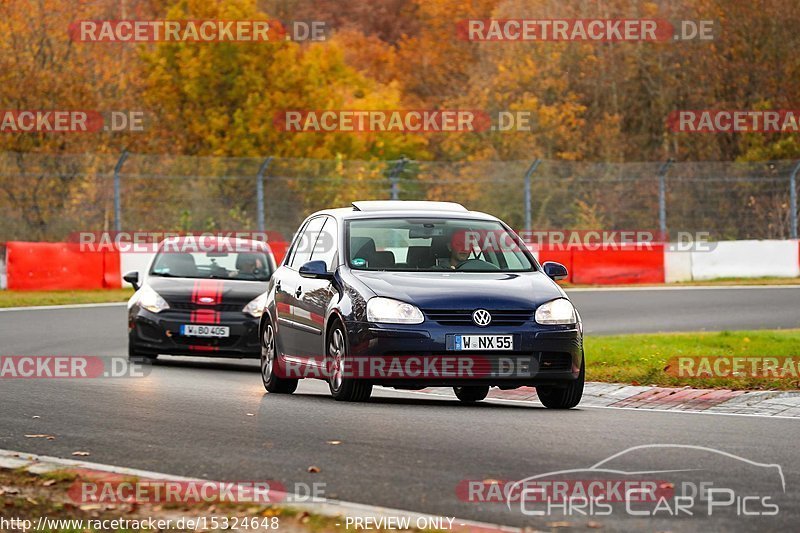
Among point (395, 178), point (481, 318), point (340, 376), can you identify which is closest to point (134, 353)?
point (340, 376)

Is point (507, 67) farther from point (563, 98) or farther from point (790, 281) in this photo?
point (790, 281)

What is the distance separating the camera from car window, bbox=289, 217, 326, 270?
14.1 meters

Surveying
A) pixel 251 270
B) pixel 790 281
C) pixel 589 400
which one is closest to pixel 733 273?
pixel 790 281

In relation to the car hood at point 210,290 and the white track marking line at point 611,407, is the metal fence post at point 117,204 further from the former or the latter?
the white track marking line at point 611,407

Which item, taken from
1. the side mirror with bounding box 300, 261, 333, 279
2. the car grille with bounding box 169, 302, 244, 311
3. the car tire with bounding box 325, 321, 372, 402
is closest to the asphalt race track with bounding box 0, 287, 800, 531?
the car tire with bounding box 325, 321, 372, 402

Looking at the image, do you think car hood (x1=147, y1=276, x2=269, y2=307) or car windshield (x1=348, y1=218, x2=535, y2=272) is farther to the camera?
car hood (x1=147, y1=276, x2=269, y2=307)

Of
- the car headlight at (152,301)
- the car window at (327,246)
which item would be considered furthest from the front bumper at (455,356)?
the car headlight at (152,301)

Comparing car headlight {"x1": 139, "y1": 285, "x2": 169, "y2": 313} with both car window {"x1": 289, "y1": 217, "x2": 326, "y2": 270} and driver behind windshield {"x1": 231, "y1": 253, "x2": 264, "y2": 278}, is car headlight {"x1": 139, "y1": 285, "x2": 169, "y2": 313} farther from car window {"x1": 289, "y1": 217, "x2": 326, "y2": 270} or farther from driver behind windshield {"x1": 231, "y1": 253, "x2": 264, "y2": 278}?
car window {"x1": 289, "y1": 217, "x2": 326, "y2": 270}

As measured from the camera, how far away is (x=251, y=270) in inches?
752

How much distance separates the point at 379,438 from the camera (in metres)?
10.1

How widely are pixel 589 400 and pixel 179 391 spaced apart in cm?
366

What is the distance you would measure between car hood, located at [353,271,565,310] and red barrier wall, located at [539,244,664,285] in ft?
72.0

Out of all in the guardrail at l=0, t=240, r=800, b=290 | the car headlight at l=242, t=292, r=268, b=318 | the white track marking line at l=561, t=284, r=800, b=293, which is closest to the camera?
the car headlight at l=242, t=292, r=268, b=318

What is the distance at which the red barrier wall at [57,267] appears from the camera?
103 ft
